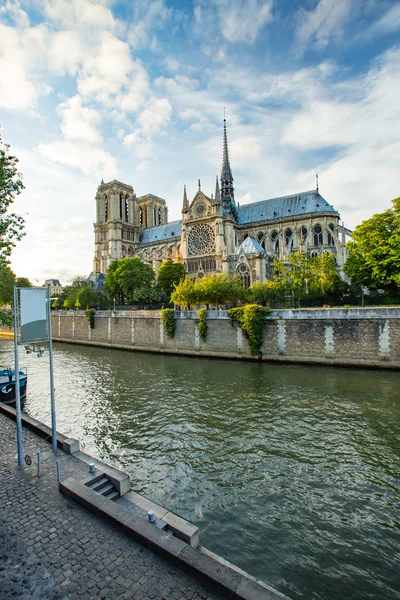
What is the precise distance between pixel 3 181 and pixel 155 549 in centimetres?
1265

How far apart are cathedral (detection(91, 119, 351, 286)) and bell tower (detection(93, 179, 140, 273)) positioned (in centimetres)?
24

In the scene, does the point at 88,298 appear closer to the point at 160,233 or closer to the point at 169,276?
the point at 169,276

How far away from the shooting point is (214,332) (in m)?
28.8

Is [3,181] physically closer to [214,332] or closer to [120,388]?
[120,388]

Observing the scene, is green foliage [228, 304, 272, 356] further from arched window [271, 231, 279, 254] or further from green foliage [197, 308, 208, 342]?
arched window [271, 231, 279, 254]

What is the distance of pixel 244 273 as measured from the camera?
1852 inches

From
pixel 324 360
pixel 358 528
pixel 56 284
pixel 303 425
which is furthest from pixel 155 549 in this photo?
pixel 56 284

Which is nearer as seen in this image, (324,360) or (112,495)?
(112,495)

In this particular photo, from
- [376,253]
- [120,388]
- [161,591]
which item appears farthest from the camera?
[376,253]

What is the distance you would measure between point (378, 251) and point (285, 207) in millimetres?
34509

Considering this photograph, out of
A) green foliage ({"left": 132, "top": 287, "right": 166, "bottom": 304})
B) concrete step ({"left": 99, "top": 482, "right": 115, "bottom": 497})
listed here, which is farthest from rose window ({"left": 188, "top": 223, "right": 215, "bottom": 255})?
concrete step ({"left": 99, "top": 482, "right": 115, "bottom": 497})

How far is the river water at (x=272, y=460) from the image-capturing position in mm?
6121

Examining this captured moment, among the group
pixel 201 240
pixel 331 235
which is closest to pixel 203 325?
pixel 201 240

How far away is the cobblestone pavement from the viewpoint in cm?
439
